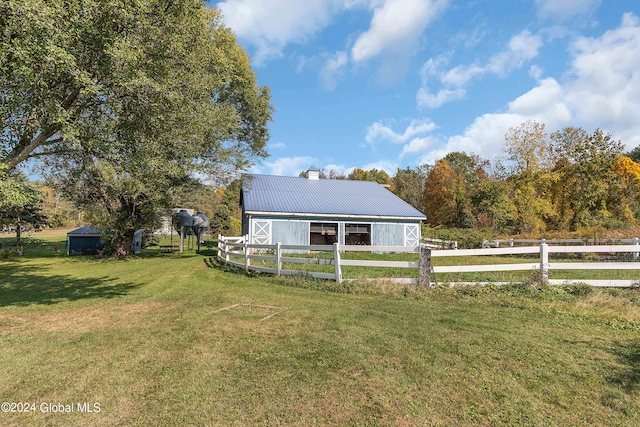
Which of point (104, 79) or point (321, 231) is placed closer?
point (104, 79)

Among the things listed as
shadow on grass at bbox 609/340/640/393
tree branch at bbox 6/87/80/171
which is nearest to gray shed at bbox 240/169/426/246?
tree branch at bbox 6/87/80/171

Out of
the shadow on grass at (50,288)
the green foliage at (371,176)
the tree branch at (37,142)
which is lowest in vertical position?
the shadow on grass at (50,288)

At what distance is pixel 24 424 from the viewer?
2.96m

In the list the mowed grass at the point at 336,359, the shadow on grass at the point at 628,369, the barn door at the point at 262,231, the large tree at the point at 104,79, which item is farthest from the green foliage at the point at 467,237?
the large tree at the point at 104,79

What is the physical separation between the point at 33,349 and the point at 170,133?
16.0ft

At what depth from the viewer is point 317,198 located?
2241 centimetres

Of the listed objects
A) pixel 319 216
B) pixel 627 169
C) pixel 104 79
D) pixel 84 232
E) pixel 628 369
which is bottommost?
pixel 628 369

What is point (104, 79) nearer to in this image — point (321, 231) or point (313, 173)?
point (321, 231)

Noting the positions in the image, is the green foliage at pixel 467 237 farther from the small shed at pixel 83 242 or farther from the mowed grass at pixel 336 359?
the small shed at pixel 83 242

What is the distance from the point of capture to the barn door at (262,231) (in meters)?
19.3

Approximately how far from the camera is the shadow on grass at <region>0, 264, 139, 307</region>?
8.19m

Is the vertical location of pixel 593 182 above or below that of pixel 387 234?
above

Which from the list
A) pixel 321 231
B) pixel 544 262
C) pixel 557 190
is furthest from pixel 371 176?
pixel 544 262

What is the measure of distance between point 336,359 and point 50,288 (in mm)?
9629
